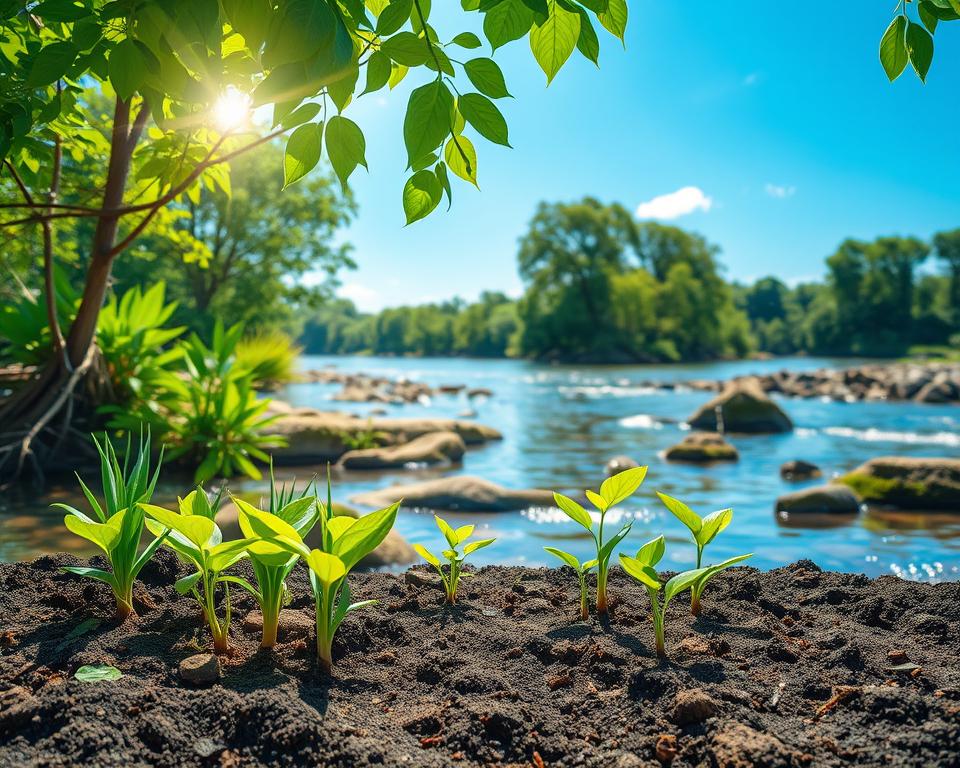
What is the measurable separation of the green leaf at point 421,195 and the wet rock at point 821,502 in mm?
6382

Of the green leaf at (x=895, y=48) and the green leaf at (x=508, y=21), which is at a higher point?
the green leaf at (x=895, y=48)

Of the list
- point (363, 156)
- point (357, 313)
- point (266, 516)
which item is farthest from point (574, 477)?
point (357, 313)

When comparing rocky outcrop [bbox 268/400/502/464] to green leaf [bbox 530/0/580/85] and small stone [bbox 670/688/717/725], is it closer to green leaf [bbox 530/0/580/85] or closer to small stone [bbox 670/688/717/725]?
small stone [bbox 670/688/717/725]

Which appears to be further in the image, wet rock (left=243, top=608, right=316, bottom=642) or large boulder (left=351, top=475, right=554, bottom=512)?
large boulder (left=351, top=475, right=554, bottom=512)

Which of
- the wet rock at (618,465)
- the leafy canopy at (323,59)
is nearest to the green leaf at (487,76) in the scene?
the leafy canopy at (323,59)

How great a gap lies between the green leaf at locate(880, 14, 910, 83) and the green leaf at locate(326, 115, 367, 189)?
50.1 inches

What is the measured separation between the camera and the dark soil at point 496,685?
5.66ft

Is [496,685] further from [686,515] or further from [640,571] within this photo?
[686,515]

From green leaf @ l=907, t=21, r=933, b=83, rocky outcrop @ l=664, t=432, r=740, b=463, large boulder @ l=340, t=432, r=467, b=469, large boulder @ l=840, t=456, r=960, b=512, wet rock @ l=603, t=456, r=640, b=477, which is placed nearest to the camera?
green leaf @ l=907, t=21, r=933, b=83

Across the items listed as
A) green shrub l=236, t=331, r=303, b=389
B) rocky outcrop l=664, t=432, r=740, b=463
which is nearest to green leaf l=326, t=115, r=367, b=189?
rocky outcrop l=664, t=432, r=740, b=463

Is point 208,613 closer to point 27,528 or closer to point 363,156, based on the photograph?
point 363,156

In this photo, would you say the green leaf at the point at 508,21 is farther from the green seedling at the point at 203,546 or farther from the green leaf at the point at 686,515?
the green leaf at the point at 686,515

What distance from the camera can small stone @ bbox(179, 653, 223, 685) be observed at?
1.98m

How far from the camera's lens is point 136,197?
2748 mm
